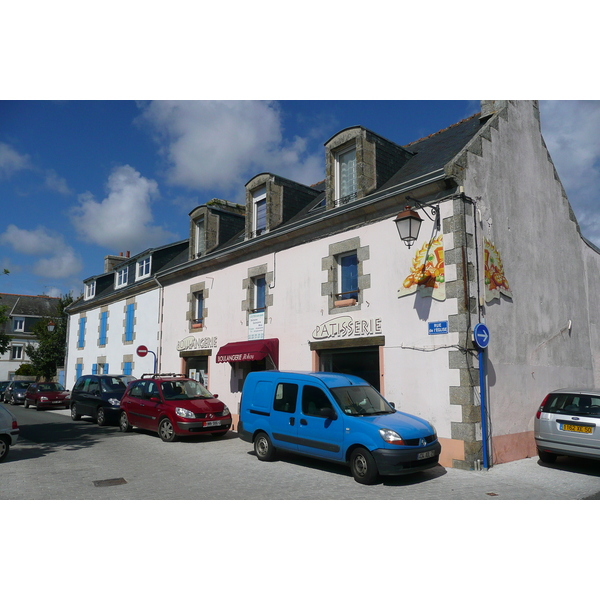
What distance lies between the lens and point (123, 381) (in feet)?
61.5

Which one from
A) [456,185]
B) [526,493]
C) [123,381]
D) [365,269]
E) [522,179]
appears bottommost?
[526,493]

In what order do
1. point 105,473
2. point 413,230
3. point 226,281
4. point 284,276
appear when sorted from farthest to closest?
1. point 226,281
2. point 284,276
3. point 413,230
4. point 105,473

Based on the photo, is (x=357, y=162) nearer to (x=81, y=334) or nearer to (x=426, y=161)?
(x=426, y=161)

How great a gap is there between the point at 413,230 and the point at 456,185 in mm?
1263

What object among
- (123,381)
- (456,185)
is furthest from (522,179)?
(123,381)

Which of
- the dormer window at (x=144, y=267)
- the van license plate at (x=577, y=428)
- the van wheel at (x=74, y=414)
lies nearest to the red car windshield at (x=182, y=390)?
the van wheel at (x=74, y=414)

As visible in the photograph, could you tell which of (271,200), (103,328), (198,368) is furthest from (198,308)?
(103,328)

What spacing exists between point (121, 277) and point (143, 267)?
10.6 ft

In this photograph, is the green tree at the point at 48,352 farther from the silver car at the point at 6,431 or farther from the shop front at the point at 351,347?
the shop front at the point at 351,347

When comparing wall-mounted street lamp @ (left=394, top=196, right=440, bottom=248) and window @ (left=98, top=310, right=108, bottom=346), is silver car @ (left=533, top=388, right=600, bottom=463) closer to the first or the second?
wall-mounted street lamp @ (left=394, top=196, right=440, bottom=248)

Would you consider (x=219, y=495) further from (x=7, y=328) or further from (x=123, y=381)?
(x=7, y=328)

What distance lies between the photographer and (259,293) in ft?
52.1

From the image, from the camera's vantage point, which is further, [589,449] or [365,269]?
[365,269]

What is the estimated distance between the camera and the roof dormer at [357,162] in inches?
513
